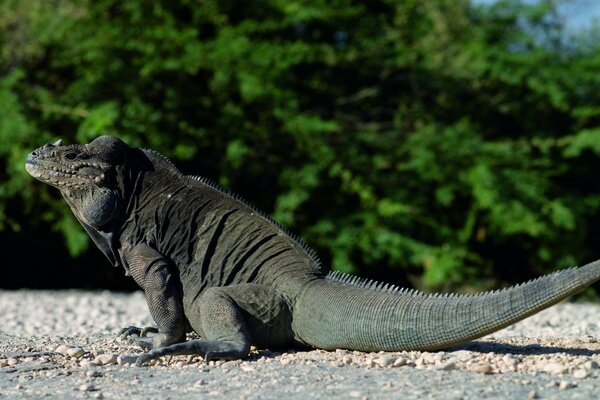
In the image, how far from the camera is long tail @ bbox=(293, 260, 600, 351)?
5262 millimetres

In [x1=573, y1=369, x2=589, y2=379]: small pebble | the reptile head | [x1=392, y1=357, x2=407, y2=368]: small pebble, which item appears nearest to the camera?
[x1=573, y1=369, x2=589, y2=379]: small pebble

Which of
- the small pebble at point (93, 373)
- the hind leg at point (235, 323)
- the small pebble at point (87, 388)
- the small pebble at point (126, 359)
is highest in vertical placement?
the hind leg at point (235, 323)

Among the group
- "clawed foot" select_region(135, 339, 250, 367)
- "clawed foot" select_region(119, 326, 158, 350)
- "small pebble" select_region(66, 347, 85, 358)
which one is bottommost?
"small pebble" select_region(66, 347, 85, 358)

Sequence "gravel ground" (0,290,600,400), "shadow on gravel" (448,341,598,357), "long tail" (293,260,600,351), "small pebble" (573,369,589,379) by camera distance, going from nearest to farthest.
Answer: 1. "gravel ground" (0,290,600,400)
2. "small pebble" (573,369,589,379)
3. "long tail" (293,260,600,351)
4. "shadow on gravel" (448,341,598,357)

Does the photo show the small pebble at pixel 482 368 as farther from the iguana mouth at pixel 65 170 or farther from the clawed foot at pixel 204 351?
the iguana mouth at pixel 65 170

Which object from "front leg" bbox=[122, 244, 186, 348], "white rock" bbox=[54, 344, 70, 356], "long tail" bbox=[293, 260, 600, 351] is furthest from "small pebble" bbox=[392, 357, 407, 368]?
"white rock" bbox=[54, 344, 70, 356]

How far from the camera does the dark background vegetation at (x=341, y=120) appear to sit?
14.4 metres

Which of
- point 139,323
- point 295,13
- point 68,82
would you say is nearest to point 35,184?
point 68,82

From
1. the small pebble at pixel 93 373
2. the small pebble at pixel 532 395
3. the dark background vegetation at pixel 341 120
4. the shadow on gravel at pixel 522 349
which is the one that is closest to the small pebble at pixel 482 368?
the small pebble at pixel 532 395

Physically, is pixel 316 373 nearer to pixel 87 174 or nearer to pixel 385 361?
pixel 385 361

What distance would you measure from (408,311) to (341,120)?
33.2 feet

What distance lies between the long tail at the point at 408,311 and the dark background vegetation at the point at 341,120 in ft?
26.1

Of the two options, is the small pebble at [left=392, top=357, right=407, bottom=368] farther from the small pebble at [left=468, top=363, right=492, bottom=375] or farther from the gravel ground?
the small pebble at [left=468, top=363, right=492, bottom=375]

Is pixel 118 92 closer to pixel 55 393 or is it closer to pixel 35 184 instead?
pixel 35 184
